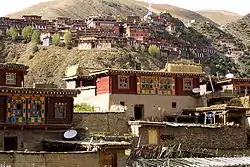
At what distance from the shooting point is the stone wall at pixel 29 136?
114ft

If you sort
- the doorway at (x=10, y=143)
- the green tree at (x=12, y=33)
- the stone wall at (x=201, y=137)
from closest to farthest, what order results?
the doorway at (x=10, y=143), the stone wall at (x=201, y=137), the green tree at (x=12, y=33)

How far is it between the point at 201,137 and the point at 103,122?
831cm

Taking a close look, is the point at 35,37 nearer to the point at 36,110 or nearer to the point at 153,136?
the point at 153,136

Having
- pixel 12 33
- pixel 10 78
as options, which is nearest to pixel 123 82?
pixel 10 78

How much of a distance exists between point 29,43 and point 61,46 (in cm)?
914

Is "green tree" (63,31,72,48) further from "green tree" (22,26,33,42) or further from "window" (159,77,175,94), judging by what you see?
"window" (159,77,175,94)

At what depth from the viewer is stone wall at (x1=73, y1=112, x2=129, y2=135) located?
128 feet

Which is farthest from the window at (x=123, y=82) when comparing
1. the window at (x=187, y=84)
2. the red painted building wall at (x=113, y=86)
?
the window at (x=187, y=84)

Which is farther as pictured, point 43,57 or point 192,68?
point 43,57

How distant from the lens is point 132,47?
115312mm

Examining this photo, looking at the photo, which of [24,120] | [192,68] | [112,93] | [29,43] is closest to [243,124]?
[192,68]

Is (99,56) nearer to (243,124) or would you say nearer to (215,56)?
(215,56)

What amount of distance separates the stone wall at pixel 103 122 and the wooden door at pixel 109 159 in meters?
7.43

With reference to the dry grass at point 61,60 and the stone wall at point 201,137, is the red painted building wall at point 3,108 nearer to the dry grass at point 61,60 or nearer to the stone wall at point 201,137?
the stone wall at point 201,137
